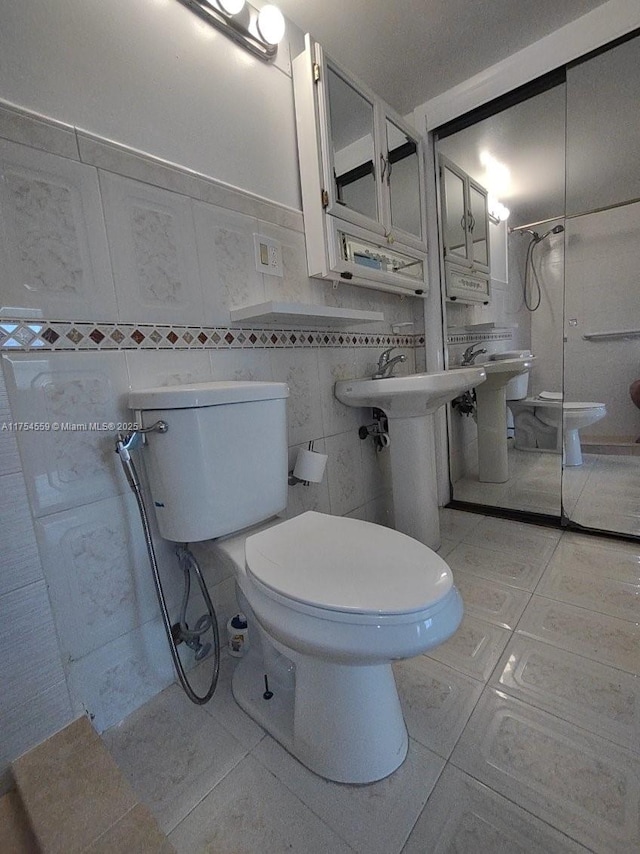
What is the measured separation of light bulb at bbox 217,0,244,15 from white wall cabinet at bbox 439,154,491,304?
1156 millimetres

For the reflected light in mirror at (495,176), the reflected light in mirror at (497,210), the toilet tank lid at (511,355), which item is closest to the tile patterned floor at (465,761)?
the toilet tank lid at (511,355)

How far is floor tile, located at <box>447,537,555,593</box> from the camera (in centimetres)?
139

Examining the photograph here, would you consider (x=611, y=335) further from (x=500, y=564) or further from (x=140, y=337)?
(x=140, y=337)

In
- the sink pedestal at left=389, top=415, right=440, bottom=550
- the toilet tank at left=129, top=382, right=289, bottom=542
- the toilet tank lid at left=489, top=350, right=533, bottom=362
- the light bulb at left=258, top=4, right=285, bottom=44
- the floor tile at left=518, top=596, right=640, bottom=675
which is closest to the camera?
the toilet tank at left=129, top=382, right=289, bottom=542

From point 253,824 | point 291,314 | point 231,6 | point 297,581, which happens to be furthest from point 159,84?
point 253,824

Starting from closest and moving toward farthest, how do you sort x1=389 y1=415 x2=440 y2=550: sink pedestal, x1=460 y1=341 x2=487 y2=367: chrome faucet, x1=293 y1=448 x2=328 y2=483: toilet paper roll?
x1=293 y1=448 x2=328 y2=483: toilet paper roll < x1=389 y1=415 x2=440 y2=550: sink pedestal < x1=460 y1=341 x2=487 y2=367: chrome faucet

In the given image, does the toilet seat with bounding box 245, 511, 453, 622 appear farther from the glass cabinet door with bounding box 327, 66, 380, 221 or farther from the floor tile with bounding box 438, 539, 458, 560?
the glass cabinet door with bounding box 327, 66, 380, 221

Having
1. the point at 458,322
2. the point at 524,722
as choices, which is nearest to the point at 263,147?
the point at 458,322

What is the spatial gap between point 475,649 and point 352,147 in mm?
1790

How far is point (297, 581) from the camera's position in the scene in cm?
70

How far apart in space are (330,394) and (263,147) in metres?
0.88

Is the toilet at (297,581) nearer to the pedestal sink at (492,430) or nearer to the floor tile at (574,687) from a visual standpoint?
the floor tile at (574,687)

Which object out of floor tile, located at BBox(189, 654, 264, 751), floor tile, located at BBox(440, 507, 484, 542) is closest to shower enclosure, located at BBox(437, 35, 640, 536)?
floor tile, located at BBox(440, 507, 484, 542)

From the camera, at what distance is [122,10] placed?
0.91 m
